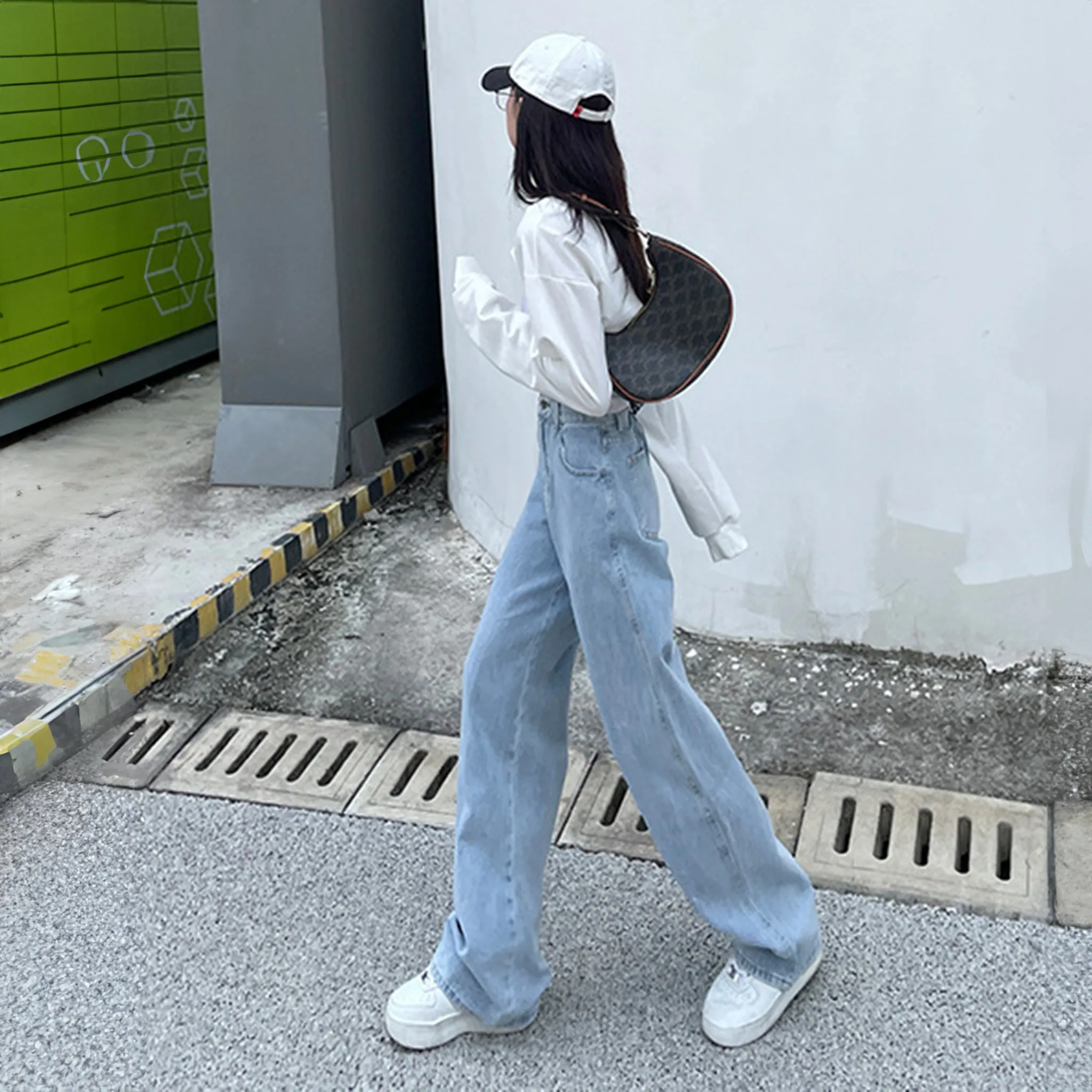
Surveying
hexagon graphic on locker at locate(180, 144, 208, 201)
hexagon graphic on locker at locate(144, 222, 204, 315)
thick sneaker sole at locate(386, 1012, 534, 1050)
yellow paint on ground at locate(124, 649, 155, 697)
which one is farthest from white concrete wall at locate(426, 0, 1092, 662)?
hexagon graphic on locker at locate(180, 144, 208, 201)

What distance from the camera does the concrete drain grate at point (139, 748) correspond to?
3.84m

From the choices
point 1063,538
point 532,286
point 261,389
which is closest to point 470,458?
point 261,389

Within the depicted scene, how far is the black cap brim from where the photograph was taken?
2391 mm

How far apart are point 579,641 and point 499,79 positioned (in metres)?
1.04

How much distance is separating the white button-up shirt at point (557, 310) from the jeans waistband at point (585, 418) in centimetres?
2

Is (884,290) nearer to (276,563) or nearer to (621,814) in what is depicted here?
(621,814)

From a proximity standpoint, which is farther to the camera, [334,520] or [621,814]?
[334,520]

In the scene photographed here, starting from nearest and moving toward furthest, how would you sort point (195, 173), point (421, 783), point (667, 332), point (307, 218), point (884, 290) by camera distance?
point (667, 332) → point (421, 783) → point (884, 290) → point (307, 218) → point (195, 173)

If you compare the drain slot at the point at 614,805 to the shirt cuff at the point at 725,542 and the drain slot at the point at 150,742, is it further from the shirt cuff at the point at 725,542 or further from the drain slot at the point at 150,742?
the drain slot at the point at 150,742

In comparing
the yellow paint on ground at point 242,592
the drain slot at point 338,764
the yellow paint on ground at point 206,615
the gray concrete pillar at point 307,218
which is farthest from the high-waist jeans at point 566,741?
the gray concrete pillar at point 307,218

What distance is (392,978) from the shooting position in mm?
2953

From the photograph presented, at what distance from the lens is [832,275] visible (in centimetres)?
Answer: 391

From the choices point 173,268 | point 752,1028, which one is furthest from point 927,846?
point 173,268

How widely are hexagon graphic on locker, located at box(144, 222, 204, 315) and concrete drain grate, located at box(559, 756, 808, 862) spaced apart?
4.98 m
